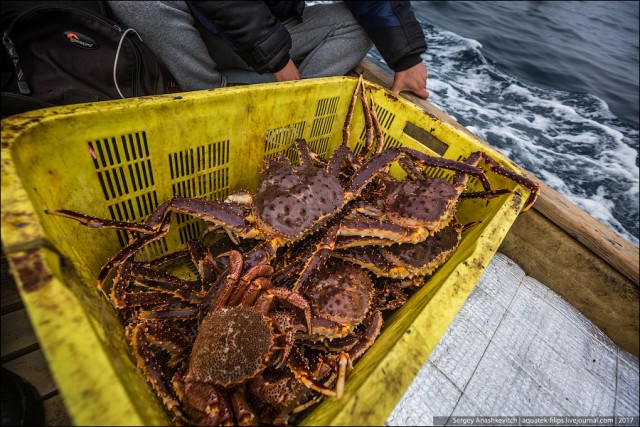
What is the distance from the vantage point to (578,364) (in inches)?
64.9

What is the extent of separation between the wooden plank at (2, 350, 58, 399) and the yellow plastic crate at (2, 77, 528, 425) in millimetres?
389

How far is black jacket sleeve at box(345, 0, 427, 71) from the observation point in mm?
2564

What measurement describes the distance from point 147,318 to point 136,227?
352mm

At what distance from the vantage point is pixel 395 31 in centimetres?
257

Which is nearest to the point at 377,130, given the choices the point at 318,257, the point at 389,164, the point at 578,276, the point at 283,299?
the point at 389,164

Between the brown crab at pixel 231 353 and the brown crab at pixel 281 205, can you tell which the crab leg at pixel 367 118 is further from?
the brown crab at pixel 231 353

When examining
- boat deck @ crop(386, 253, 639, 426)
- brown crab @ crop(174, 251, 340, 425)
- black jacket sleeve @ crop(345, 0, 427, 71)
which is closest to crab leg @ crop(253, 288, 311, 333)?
brown crab @ crop(174, 251, 340, 425)

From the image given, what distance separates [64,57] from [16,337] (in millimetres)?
1242

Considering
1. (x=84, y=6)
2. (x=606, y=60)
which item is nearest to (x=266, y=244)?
(x=84, y=6)

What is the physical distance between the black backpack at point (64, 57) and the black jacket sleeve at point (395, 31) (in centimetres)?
171

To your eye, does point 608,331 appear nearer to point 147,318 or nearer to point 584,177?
point 147,318

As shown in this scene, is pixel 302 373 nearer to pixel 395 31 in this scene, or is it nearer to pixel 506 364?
pixel 506 364

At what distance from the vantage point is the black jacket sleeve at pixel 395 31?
256cm

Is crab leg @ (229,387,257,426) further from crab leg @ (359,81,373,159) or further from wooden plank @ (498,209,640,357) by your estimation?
wooden plank @ (498,209,640,357)
